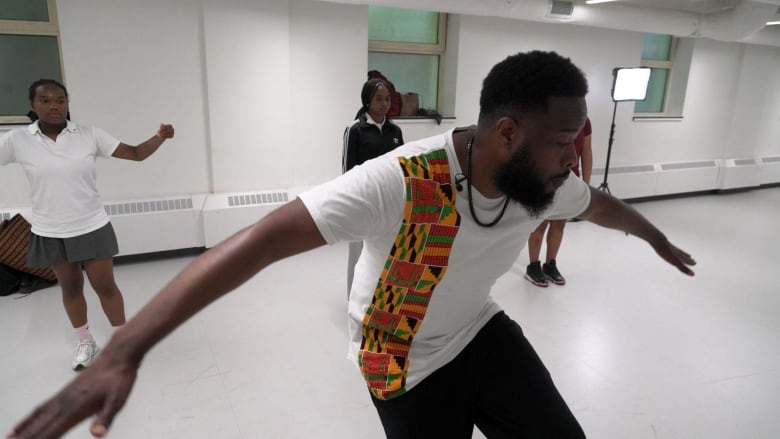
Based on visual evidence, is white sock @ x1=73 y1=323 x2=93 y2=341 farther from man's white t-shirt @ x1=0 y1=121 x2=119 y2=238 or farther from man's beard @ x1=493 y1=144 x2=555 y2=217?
man's beard @ x1=493 y1=144 x2=555 y2=217

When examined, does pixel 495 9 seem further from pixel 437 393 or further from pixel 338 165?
pixel 437 393

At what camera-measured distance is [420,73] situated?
225 inches

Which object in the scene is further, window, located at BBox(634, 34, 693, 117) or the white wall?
window, located at BBox(634, 34, 693, 117)

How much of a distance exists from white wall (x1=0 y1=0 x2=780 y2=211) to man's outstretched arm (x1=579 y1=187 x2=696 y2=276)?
136 inches

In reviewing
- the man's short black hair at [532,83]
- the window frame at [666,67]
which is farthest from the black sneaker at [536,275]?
the window frame at [666,67]

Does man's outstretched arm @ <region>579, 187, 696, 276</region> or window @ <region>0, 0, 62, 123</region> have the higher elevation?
window @ <region>0, 0, 62, 123</region>

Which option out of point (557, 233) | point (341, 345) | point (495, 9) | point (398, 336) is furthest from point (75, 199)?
point (495, 9)

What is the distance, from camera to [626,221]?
5.53 ft

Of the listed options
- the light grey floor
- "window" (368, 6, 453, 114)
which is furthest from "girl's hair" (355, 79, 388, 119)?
"window" (368, 6, 453, 114)

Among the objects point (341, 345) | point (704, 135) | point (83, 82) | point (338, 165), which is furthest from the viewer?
point (704, 135)

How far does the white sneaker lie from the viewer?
2547 mm

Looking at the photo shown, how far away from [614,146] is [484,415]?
20.2 feet

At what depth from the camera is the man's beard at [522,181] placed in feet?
A: 3.68

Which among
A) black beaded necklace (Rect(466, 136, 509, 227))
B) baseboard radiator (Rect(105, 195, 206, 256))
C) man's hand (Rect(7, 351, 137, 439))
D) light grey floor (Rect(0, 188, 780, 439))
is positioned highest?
black beaded necklace (Rect(466, 136, 509, 227))
